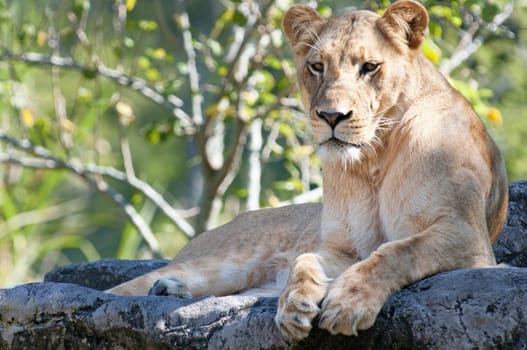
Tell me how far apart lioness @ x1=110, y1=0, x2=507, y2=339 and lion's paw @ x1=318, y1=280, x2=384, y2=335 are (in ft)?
0.16

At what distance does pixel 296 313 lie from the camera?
9.00 feet

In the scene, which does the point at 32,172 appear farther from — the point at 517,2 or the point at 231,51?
the point at 517,2

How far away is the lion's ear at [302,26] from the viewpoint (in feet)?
12.3

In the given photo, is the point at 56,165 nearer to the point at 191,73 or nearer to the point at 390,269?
the point at 191,73

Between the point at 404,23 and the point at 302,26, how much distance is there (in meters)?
0.44

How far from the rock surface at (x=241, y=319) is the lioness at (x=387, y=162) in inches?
4.5

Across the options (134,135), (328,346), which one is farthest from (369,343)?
(134,135)

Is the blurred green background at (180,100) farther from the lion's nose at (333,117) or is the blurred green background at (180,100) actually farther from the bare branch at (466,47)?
the lion's nose at (333,117)

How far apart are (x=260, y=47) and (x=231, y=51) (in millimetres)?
540

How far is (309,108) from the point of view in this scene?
345cm

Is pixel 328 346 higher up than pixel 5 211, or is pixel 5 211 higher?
pixel 328 346

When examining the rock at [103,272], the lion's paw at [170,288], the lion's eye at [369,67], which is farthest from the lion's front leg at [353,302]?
the rock at [103,272]

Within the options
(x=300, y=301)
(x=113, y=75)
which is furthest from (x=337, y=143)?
(x=113, y=75)

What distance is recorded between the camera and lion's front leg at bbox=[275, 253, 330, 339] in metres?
2.72
